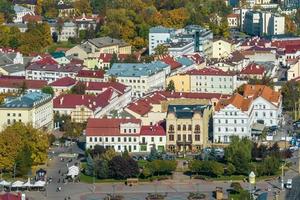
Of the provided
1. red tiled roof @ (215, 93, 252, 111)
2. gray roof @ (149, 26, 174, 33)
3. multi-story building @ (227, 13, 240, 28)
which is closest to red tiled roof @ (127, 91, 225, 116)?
red tiled roof @ (215, 93, 252, 111)

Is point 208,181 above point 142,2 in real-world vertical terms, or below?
below

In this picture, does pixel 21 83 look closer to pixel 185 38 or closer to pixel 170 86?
pixel 170 86

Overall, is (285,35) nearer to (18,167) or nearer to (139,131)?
(139,131)

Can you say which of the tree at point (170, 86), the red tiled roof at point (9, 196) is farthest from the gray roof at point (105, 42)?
the red tiled roof at point (9, 196)

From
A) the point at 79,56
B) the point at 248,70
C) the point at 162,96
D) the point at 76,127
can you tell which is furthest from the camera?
the point at 79,56

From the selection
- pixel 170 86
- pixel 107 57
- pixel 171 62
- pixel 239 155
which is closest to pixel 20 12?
pixel 107 57

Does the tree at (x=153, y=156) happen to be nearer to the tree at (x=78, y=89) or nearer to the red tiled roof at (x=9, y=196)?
the red tiled roof at (x=9, y=196)

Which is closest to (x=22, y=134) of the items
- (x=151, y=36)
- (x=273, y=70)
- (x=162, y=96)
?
(x=162, y=96)
